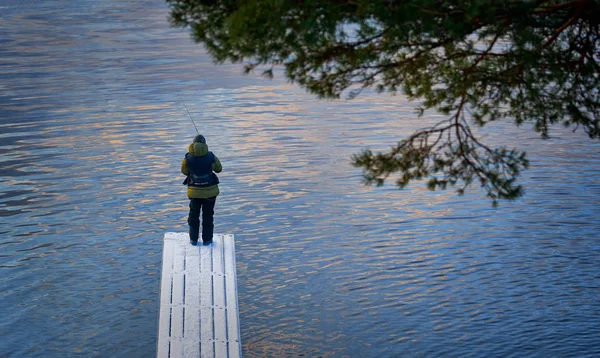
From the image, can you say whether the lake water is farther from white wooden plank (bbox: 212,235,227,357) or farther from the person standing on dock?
the person standing on dock

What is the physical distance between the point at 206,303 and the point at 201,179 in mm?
2062

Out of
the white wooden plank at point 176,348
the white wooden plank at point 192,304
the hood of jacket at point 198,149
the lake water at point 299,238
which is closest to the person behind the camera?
the white wooden plank at point 176,348

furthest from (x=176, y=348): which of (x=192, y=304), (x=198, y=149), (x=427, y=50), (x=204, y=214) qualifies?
(x=427, y=50)

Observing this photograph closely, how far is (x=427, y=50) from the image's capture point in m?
10.4

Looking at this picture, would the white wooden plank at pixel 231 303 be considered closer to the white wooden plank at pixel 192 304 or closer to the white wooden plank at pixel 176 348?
the white wooden plank at pixel 192 304

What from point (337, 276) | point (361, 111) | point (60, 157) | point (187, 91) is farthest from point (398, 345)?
point (187, 91)

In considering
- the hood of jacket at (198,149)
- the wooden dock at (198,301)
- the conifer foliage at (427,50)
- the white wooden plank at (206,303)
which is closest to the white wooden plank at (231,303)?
the wooden dock at (198,301)

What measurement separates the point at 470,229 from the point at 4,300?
916 centimetres

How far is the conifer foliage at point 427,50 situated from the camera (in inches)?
351

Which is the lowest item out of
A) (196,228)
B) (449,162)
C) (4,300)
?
(4,300)

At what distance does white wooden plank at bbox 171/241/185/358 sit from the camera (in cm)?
1266

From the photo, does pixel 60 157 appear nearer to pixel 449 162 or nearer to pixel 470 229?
pixel 470 229

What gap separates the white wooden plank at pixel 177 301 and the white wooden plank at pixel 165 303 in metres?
0.06

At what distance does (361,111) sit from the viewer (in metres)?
32.9
